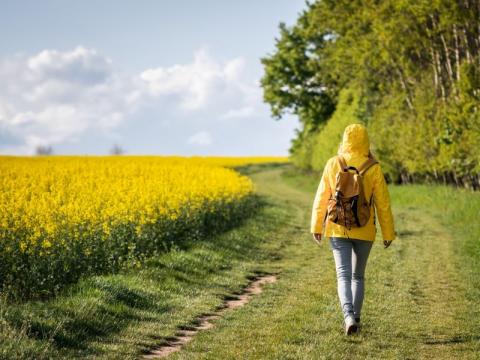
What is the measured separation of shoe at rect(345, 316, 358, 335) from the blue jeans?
0.20ft

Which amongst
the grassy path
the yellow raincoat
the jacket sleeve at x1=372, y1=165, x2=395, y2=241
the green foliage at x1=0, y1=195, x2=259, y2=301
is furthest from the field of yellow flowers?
the jacket sleeve at x1=372, y1=165, x2=395, y2=241

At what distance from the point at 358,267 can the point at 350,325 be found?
2.36ft

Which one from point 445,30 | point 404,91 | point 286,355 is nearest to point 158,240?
point 286,355

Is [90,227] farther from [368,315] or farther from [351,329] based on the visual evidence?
[351,329]

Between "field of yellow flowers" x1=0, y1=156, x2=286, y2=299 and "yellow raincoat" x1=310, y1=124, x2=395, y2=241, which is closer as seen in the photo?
"yellow raincoat" x1=310, y1=124, x2=395, y2=241

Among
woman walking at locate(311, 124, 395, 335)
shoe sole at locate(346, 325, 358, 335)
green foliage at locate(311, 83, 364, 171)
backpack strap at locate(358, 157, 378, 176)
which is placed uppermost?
green foliage at locate(311, 83, 364, 171)

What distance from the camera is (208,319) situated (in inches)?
394

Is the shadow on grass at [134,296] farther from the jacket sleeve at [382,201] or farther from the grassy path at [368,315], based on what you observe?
the jacket sleeve at [382,201]

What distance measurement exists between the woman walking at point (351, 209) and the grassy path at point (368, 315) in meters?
0.71

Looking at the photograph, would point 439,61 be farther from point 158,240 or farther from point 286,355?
point 286,355

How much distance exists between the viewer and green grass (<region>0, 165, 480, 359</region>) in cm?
827

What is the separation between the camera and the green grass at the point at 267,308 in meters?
8.27

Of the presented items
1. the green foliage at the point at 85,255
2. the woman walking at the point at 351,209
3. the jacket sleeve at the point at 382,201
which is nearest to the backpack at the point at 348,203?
the woman walking at the point at 351,209

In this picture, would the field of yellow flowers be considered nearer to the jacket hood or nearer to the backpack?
the backpack
